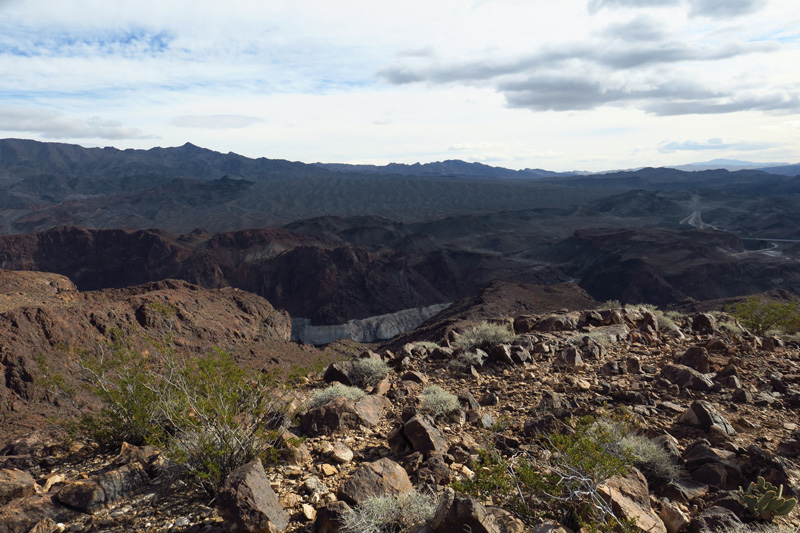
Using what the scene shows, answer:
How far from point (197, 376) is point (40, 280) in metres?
31.8

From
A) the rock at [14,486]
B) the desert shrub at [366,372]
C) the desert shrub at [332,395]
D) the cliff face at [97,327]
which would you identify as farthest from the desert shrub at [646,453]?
the cliff face at [97,327]

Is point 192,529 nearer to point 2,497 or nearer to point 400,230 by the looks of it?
point 2,497

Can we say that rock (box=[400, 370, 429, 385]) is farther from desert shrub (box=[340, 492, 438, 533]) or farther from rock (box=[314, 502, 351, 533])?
rock (box=[314, 502, 351, 533])

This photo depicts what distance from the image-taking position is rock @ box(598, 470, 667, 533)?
3.29 m

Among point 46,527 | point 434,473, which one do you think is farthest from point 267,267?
point 434,473

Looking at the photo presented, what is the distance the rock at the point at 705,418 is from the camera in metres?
5.10

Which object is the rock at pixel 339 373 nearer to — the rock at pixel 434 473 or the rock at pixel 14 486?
the rock at pixel 434 473

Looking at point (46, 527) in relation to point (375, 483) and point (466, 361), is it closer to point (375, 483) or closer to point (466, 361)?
point (375, 483)

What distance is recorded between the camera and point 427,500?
138 inches

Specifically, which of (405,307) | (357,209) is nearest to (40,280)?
(405,307)

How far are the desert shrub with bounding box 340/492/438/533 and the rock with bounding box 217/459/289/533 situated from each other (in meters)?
0.55

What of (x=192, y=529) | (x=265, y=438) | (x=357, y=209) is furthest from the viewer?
(x=357, y=209)

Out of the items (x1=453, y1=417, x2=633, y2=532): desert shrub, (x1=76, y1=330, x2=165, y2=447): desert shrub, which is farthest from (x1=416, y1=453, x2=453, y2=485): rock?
(x1=76, y1=330, x2=165, y2=447): desert shrub

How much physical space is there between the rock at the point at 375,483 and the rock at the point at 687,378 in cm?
462
